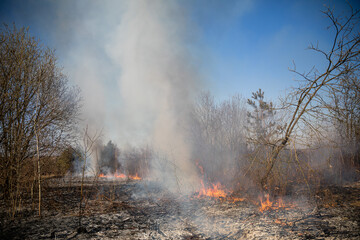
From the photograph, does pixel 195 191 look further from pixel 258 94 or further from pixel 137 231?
pixel 258 94

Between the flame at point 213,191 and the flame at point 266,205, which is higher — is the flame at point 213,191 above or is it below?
below

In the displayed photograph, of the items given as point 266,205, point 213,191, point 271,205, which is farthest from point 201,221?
point 213,191

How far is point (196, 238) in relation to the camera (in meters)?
4.12

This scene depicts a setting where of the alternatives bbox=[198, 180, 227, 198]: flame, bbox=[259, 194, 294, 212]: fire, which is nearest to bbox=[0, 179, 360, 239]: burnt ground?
bbox=[259, 194, 294, 212]: fire

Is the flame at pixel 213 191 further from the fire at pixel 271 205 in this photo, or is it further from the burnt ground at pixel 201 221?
the fire at pixel 271 205

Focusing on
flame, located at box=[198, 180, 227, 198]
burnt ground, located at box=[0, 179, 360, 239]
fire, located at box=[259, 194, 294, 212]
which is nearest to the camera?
burnt ground, located at box=[0, 179, 360, 239]

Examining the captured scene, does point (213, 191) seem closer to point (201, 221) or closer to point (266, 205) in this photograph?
point (266, 205)

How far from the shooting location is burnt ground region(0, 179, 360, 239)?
3822 mm

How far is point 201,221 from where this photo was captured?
17.0 ft

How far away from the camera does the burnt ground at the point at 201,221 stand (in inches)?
150

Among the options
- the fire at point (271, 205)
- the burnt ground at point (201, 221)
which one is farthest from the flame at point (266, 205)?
the burnt ground at point (201, 221)

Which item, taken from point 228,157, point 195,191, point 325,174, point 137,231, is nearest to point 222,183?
point 195,191

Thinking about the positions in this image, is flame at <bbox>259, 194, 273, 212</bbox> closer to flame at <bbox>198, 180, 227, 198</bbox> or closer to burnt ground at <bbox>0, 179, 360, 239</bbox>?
burnt ground at <bbox>0, 179, 360, 239</bbox>

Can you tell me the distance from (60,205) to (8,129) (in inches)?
134
